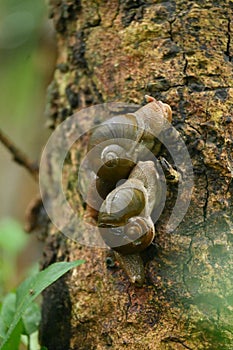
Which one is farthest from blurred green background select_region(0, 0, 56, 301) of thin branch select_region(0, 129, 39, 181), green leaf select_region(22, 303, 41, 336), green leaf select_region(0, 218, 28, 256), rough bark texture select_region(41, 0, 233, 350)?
rough bark texture select_region(41, 0, 233, 350)

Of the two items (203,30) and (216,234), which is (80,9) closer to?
(203,30)

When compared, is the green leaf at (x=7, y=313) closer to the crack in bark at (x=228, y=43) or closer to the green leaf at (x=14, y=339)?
the green leaf at (x=14, y=339)

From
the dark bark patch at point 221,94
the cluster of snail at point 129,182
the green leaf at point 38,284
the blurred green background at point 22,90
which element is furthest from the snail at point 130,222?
the blurred green background at point 22,90

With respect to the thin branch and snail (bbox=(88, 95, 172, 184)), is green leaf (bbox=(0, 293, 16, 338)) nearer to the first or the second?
snail (bbox=(88, 95, 172, 184))

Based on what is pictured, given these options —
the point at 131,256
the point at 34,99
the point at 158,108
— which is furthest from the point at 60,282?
the point at 34,99

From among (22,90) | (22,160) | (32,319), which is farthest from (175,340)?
(22,90)
